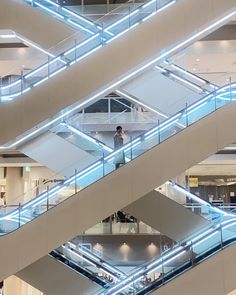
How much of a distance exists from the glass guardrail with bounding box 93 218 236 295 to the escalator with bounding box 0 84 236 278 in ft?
4.05

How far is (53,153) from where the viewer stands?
9.59 m

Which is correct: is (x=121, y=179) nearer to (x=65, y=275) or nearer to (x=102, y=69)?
(x=102, y=69)

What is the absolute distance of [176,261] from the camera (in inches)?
323

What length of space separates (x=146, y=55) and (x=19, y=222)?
12.2 ft

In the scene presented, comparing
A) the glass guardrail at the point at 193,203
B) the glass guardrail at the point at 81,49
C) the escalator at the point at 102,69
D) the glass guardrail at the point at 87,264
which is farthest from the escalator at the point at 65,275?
the glass guardrail at the point at 81,49

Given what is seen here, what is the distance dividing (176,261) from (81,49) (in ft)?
13.8

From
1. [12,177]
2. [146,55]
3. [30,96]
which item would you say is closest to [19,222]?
[30,96]

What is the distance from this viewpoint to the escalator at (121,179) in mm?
7930

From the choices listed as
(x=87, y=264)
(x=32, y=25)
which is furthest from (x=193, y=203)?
(x=32, y=25)

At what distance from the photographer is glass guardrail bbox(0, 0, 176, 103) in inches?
347

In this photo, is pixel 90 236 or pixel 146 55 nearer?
pixel 146 55

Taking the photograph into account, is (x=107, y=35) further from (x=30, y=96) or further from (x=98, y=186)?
(x=98, y=186)

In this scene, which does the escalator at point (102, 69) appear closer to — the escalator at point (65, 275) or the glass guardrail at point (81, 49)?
the glass guardrail at point (81, 49)

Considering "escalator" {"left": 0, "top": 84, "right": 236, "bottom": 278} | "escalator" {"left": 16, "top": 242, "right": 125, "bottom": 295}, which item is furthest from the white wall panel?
"escalator" {"left": 16, "top": 242, "right": 125, "bottom": 295}
